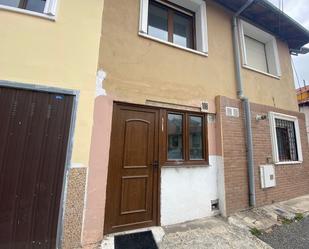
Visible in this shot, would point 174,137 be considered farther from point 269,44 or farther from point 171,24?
point 269,44

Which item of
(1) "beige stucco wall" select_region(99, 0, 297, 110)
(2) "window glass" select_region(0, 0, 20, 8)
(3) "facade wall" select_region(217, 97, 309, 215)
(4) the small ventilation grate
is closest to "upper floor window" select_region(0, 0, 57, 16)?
(2) "window glass" select_region(0, 0, 20, 8)

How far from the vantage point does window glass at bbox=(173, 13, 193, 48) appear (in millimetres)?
5320

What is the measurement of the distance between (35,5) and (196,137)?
181 inches

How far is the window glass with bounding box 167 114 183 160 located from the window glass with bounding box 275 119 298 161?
411 cm

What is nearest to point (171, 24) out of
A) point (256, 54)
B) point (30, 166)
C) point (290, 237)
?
point (256, 54)

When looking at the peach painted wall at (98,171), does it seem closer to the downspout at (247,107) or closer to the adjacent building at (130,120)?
the adjacent building at (130,120)

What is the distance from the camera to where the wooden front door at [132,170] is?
11.9 ft

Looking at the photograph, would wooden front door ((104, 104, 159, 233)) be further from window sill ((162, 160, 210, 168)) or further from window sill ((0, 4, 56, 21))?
window sill ((0, 4, 56, 21))

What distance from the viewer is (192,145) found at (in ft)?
15.3

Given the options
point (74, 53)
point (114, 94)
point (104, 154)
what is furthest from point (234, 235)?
point (74, 53)

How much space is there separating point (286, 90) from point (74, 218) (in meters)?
8.18

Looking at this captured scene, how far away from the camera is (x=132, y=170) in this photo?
3.86 metres

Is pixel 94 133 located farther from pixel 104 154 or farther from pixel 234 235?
pixel 234 235

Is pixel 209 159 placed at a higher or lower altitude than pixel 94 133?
lower
